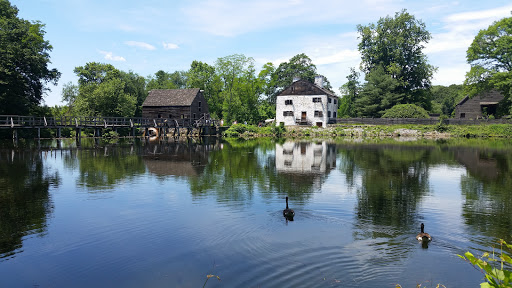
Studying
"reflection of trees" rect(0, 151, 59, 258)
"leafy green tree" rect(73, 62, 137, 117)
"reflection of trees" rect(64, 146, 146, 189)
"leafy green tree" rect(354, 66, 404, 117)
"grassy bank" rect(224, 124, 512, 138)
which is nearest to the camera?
"reflection of trees" rect(0, 151, 59, 258)

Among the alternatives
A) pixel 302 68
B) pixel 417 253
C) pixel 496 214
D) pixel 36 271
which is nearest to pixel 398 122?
pixel 302 68

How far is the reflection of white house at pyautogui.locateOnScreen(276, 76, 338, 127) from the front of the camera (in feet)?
221

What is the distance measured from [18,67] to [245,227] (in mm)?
49287

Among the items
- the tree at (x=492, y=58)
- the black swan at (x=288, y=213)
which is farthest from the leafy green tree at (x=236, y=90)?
the black swan at (x=288, y=213)

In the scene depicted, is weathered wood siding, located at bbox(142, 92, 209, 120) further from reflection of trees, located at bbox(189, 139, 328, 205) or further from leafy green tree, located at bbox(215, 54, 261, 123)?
reflection of trees, located at bbox(189, 139, 328, 205)

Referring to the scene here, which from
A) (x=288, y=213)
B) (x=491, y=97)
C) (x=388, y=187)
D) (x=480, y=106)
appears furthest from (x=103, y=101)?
(x=491, y=97)

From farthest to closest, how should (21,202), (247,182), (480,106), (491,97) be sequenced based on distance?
(480,106), (491,97), (247,182), (21,202)

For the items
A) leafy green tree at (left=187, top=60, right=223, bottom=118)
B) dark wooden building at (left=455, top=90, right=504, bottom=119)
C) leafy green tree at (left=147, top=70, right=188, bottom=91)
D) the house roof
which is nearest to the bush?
dark wooden building at (left=455, top=90, right=504, bottom=119)

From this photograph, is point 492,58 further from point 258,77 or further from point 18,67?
point 18,67

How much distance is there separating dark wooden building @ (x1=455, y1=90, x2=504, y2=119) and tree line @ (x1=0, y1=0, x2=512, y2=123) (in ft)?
16.5

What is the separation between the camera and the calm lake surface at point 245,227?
7.78 meters

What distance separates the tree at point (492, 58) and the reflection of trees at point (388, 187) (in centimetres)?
3571

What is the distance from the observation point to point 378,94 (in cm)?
6738

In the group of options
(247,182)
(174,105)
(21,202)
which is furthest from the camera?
(174,105)
